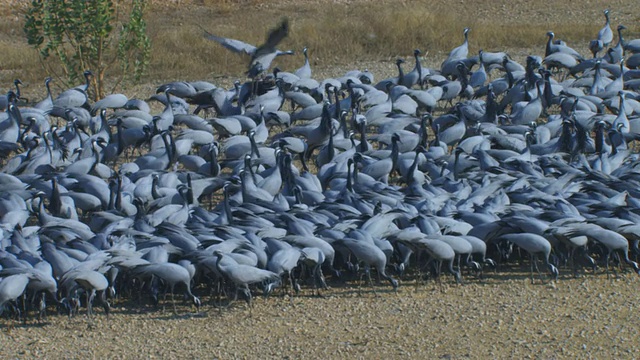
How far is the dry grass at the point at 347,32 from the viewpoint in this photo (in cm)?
1889

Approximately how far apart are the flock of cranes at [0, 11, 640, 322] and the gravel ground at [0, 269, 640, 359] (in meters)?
0.22

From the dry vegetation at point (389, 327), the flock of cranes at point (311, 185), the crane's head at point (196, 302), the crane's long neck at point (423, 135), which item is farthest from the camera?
the crane's long neck at point (423, 135)

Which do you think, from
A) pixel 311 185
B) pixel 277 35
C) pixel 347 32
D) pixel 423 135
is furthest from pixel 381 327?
pixel 347 32

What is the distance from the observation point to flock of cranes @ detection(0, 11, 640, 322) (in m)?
9.23

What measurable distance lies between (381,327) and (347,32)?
12409 millimetres

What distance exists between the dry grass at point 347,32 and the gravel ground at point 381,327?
958cm

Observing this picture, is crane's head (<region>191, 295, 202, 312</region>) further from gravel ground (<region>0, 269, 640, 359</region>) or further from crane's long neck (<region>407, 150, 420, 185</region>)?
crane's long neck (<region>407, 150, 420, 185</region>)

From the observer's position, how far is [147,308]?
29.9 feet

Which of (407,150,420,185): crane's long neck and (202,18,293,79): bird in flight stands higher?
(202,18,293,79): bird in flight

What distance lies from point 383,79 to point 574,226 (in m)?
8.23

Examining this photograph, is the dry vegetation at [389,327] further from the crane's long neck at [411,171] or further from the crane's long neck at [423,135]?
the crane's long neck at [423,135]

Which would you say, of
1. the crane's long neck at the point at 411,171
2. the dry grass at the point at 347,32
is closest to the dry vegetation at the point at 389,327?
the crane's long neck at the point at 411,171

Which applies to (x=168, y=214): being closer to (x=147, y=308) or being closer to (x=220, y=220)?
(x=220, y=220)

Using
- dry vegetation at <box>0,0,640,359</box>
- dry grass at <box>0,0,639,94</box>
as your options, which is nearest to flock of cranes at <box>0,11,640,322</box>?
dry vegetation at <box>0,0,640,359</box>
